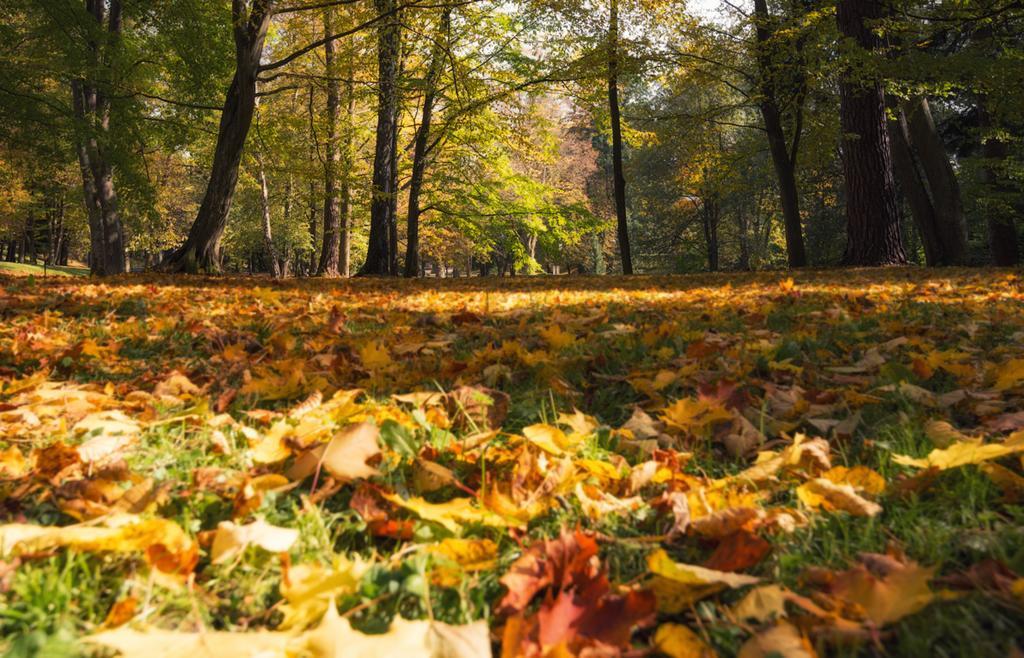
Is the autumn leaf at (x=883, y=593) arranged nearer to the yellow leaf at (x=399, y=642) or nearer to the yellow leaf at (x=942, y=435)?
the yellow leaf at (x=399, y=642)

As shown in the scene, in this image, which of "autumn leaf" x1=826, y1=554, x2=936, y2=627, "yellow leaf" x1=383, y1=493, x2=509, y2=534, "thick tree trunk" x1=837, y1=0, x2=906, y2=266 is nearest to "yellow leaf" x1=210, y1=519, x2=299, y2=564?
"yellow leaf" x1=383, y1=493, x2=509, y2=534

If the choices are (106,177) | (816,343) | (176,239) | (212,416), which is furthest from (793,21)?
(176,239)

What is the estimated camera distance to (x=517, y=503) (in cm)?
114

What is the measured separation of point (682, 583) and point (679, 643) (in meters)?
0.10

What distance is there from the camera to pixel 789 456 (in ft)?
4.28

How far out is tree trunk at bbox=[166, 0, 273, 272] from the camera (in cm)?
793

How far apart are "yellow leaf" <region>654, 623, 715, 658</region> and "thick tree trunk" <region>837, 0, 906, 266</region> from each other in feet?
31.6

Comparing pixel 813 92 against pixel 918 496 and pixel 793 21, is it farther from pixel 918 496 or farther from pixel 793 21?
pixel 918 496

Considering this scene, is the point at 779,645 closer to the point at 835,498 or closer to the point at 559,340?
the point at 835,498

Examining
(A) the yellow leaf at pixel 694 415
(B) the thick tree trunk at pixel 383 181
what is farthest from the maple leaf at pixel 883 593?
(B) the thick tree trunk at pixel 383 181

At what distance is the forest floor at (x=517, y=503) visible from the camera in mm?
763

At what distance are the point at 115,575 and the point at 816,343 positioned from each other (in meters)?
2.67

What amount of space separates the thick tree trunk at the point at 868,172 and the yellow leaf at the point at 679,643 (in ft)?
31.6

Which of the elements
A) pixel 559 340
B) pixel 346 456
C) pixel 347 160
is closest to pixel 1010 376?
pixel 559 340
